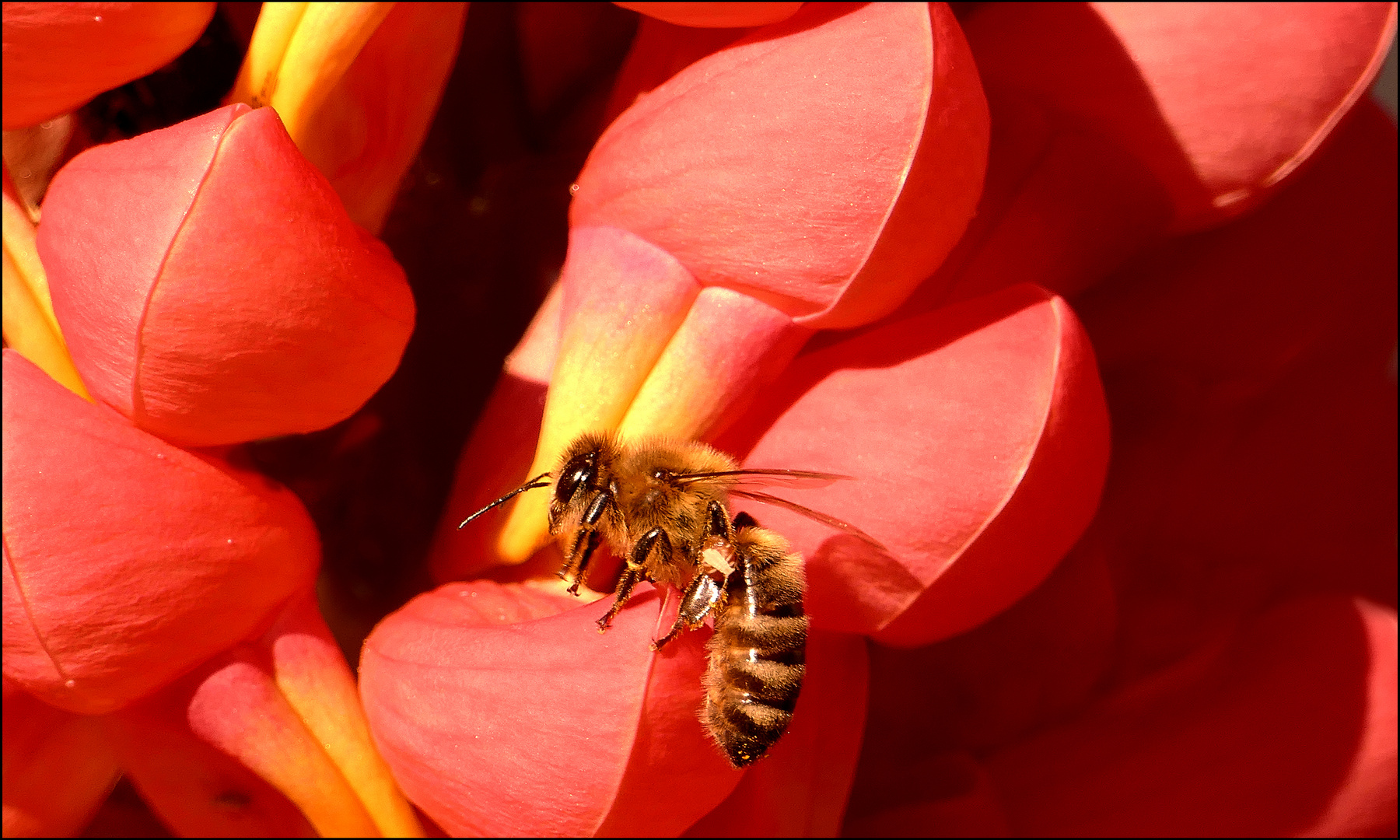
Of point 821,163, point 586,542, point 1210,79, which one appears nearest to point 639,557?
point 586,542

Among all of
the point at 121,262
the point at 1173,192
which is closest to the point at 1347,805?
the point at 1173,192

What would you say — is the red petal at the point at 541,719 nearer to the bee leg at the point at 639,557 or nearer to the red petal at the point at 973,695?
the bee leg at the point at 639,557

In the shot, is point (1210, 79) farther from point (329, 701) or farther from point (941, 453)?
point (329, 701)

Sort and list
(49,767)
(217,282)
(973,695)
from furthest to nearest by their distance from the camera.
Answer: (973,695) < (49,767) < (217,282)

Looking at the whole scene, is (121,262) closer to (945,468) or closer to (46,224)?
(46,224)

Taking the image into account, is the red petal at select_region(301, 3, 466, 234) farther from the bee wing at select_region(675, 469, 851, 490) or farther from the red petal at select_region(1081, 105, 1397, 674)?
the red petal at select_region(1081, 105, 1397, 674)

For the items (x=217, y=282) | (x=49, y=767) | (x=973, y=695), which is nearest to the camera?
(x=217, y=282)

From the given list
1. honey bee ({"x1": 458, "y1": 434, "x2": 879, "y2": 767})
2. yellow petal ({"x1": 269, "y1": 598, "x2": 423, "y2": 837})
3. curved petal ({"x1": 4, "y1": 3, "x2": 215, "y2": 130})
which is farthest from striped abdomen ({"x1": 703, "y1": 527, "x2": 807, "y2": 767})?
curved petal ({"x1": 4, "y1": 3, "x2": 215, "y2": 130})

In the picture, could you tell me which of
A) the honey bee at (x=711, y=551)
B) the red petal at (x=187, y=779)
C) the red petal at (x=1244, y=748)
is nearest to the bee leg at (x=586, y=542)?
the honey bee at (x=711, y=551)
